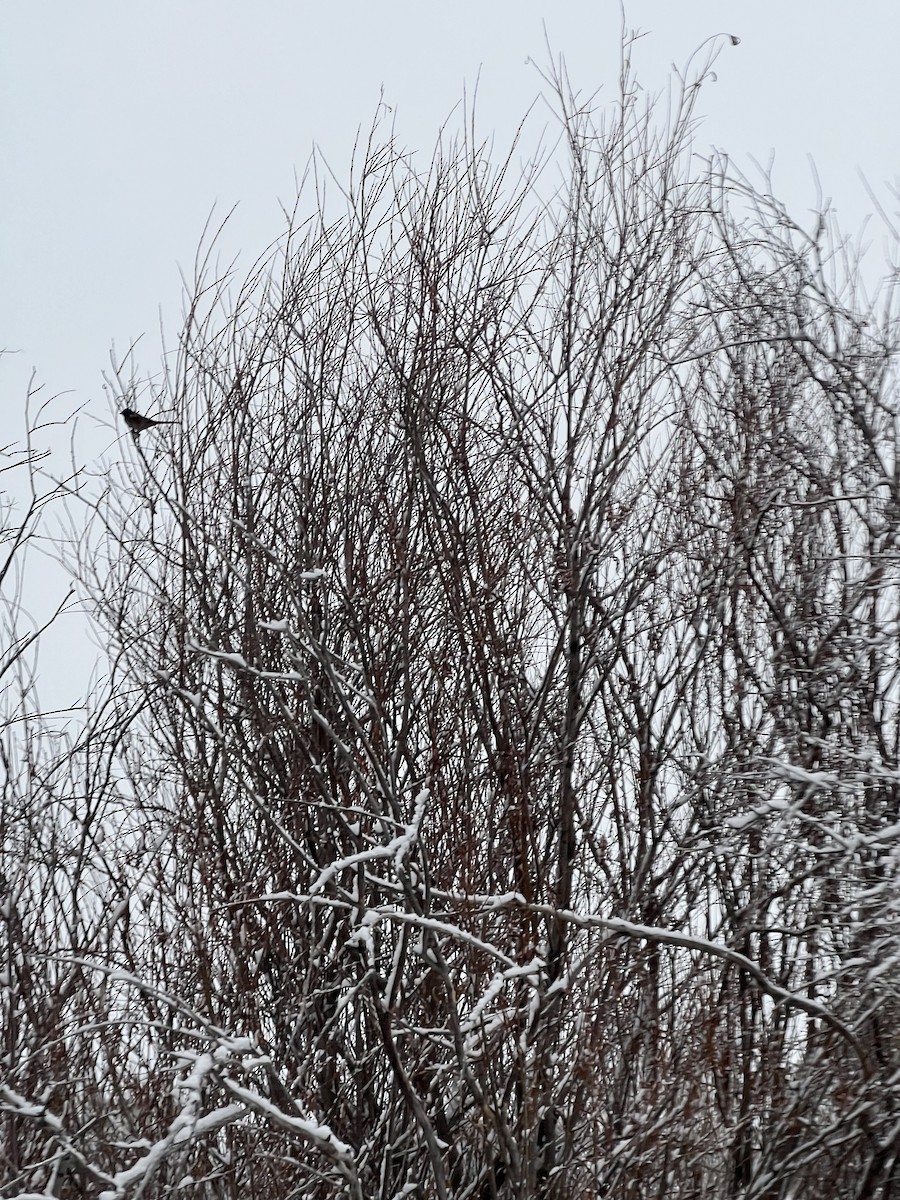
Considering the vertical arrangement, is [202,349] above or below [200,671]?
above

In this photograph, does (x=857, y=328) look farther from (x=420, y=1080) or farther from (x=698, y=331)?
(x=420, y=1080)

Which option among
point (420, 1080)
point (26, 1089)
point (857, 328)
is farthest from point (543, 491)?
point (26, 1089)

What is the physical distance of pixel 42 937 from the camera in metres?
6.18

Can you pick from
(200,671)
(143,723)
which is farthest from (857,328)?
(143,723)

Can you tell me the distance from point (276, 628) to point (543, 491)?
336 cm

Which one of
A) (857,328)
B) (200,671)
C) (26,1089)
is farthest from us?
(200,671)

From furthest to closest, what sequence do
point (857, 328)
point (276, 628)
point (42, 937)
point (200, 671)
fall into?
point (200, 671) < point (42, 937) < point (857, 328) < point (276, 628)

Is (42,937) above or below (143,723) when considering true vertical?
below

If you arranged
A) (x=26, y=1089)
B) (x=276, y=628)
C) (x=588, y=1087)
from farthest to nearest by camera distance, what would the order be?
(x=26, y=1089) < (x=588, y=1087) < (x=276, y=628)

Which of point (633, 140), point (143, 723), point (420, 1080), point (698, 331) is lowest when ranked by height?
point (420, 1080)

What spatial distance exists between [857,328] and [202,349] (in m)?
3.93

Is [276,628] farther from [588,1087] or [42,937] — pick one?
[42,937]

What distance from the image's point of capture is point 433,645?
7.09 m

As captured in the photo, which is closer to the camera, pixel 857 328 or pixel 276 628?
pixel 276 628
